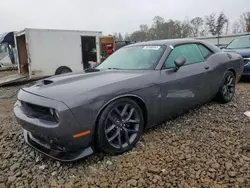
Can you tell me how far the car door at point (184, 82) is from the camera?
329 centimetres

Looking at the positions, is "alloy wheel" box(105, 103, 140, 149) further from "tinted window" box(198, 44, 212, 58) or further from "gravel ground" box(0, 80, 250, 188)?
"tinted window" box(198, 44, 212, 58)

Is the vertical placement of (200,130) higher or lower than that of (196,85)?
lower

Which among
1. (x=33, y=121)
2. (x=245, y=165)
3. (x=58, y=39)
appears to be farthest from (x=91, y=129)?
(x=58, y=39)

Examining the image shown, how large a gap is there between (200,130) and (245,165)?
1.02 metres

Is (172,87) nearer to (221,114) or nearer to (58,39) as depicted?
(221,114)

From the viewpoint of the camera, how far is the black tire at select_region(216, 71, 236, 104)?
456cm

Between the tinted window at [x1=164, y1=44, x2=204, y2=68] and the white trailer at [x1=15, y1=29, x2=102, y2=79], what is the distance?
664cm

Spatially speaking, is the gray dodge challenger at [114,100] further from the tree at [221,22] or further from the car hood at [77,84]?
the tree at [221,22]

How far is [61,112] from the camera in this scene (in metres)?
2.34

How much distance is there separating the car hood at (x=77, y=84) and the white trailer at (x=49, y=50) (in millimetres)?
6704

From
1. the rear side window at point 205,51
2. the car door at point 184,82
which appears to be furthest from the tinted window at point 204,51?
the car door at point 184,82

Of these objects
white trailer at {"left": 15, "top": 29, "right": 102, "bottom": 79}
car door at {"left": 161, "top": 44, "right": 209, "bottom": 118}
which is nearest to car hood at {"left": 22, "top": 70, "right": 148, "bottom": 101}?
car door at {"left": 161, "top": 44, "right": 209, "bottom": 118}

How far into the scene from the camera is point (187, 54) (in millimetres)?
3906

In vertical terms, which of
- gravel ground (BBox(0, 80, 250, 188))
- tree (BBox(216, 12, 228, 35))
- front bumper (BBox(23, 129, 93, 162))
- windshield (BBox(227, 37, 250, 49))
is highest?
tree (BBox(216, 12, 228, 35))
